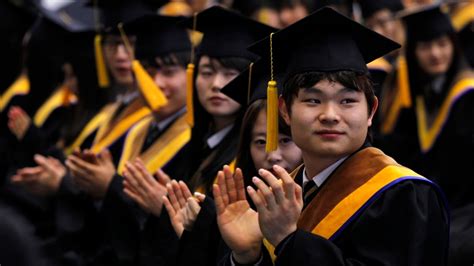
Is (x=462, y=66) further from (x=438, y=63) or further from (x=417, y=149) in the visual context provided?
(x=417, y=149)

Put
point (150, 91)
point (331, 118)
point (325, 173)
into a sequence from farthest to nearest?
point (150, 91)
point (325, 173)
point (331, 118)

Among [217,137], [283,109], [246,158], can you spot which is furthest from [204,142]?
[283,109]

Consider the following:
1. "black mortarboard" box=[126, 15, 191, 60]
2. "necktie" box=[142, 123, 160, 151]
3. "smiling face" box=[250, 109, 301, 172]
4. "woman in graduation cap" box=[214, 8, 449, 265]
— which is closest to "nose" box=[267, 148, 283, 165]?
"smiling face" box=[250, 109, 301, 172]

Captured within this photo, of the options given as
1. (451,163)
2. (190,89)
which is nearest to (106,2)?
(190,89)

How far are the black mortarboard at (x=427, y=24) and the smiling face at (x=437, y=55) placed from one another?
4 cm

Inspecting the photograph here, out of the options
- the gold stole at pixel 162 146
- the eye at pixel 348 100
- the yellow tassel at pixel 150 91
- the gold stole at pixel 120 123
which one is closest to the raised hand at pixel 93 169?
the gold stole at pixel 162 146

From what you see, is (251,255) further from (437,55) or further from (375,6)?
(375,6)

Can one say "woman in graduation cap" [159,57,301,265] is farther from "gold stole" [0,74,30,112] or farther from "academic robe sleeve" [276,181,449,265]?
"gold stole" [0,74,30,112]

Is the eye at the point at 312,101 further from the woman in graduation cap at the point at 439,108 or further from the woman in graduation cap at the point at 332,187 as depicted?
→ the woman in graduation cap at the point at 439,108

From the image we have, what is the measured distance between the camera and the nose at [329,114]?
9.51 feet

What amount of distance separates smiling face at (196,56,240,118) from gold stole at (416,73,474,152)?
2.11 meters

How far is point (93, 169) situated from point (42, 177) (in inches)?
32.4

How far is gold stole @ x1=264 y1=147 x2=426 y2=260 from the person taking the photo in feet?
9.34

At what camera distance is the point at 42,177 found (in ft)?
18.5
